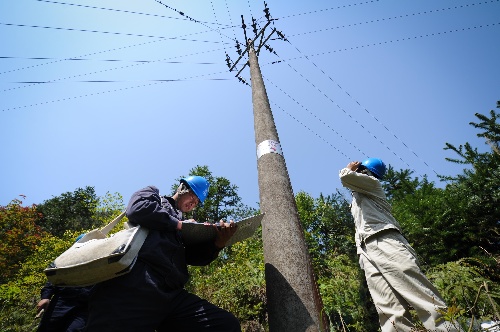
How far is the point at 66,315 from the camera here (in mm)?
2814

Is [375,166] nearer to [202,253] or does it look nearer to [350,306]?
[202,253]

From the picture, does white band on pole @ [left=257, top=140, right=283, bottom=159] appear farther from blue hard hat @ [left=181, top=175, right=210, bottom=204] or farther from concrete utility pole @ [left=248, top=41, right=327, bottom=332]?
blue hard hat @ [left=181, top=175, right=210, bottom=204]

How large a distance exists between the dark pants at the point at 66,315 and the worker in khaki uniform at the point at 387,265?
2.80 m

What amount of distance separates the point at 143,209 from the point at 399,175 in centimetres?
1396

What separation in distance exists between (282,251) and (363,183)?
1.60m

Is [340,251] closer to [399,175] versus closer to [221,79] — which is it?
[399,175]

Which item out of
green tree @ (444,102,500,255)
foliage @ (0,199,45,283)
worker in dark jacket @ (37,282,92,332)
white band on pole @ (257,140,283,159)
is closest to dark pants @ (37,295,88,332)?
worker in dark jacket @ (37,282,92,332)

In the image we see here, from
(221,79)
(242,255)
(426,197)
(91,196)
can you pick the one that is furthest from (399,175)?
(91,196)

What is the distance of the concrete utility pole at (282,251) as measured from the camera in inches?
77.7

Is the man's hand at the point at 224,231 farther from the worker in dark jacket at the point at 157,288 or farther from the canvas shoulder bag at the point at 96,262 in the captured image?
the canvas shoulder bag at the point at 96,262

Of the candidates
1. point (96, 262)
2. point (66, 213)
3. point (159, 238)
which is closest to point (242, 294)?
point (159, 238)

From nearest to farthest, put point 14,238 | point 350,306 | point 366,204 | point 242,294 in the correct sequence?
point 366,204, point 350,306, point 242,294, point 14,238

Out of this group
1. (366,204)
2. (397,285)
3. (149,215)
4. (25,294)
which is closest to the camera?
(149,215)

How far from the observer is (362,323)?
14.6 ft
